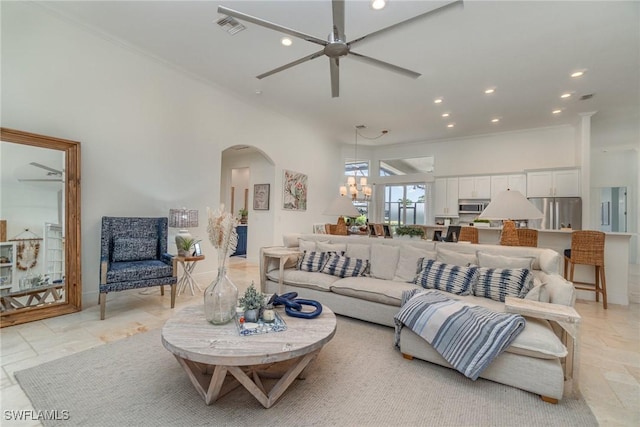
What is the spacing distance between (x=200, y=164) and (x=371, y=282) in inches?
136

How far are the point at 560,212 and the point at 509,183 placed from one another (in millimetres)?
1223

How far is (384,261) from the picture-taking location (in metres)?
3.47

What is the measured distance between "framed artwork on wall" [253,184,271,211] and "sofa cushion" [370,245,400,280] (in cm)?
361

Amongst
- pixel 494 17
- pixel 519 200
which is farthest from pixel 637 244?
pixel 494 17

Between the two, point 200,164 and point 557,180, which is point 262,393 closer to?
point 200,164

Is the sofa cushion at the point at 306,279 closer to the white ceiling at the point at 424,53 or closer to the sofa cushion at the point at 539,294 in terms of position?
the sofa cushion at the point at 539,294

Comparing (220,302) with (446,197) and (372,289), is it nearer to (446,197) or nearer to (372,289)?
(372,289)

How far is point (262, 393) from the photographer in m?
1.71

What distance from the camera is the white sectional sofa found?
1891mm

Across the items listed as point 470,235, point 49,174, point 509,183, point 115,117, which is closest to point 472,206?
point 509,183

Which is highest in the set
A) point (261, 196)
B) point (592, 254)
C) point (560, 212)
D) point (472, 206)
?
point (261, 196)

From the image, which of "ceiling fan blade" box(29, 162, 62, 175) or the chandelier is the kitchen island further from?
"ceiling fan blade" box(29, 162, 62, 175)

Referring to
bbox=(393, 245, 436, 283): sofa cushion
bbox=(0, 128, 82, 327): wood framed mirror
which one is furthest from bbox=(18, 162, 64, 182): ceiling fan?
bbox=(393, 245, 436, 283): sofa cushion

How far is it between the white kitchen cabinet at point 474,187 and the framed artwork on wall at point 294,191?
4050 millimetres
